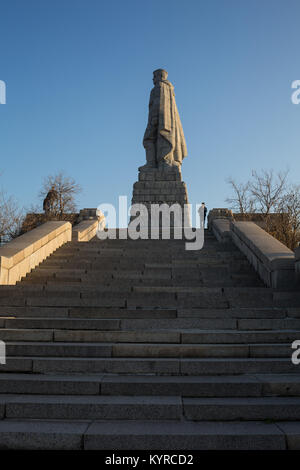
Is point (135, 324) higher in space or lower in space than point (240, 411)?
higher

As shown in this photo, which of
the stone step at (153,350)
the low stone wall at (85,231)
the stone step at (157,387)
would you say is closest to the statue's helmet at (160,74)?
the low stone wall at (85,231)

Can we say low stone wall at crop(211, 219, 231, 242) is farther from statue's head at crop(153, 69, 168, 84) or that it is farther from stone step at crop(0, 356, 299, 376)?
statue's head at crop(153, 69, 168, 84)

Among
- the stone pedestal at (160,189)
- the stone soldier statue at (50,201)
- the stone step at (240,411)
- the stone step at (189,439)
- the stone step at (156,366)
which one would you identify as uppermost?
the stone soldier statue at (50,201)

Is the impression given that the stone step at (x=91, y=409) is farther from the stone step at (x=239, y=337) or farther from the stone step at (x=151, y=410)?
the stone step at (x=239, y=337)

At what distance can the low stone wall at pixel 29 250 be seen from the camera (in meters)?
7.59

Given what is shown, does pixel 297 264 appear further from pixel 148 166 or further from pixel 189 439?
Result: pixel 148 166

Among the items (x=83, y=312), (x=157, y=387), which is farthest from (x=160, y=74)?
(x=157, y=387)

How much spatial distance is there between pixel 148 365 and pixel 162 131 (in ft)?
53.3

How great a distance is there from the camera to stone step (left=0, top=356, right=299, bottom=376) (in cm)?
443

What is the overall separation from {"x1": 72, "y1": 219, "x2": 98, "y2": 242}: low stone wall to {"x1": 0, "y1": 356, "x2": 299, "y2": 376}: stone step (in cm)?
782

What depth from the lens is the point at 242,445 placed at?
329cm

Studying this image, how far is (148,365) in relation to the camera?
4484 mm

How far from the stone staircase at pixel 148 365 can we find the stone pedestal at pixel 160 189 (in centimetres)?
1079
